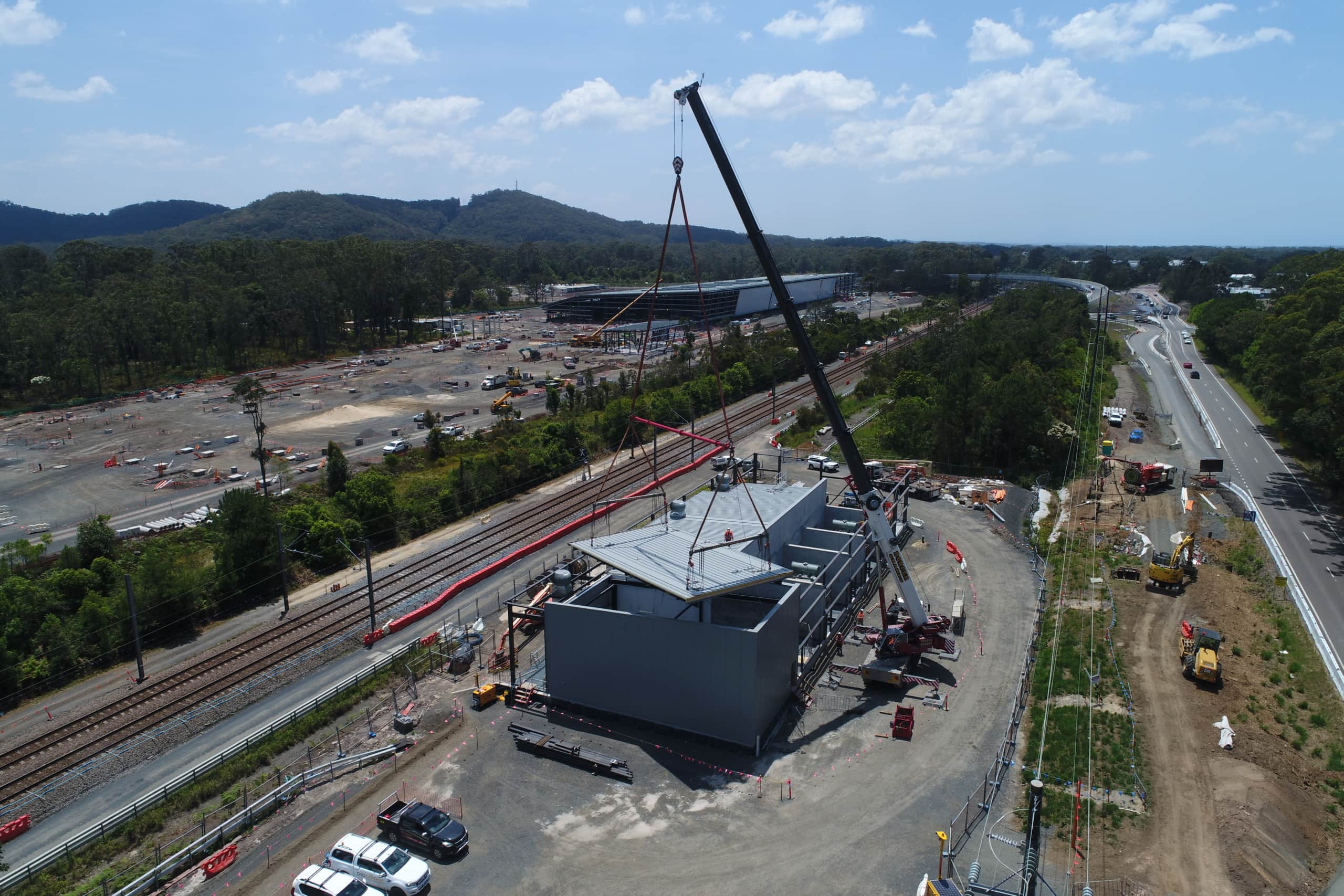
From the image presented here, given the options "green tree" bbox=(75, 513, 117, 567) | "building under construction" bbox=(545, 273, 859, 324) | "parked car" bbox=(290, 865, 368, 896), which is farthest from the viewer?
"building under construction" bbox=(545, 273, 859, 324)

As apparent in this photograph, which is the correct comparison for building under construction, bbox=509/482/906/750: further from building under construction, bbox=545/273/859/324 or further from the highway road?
building under construction, bbox=545/273/859/324

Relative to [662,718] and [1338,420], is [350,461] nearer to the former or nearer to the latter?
[662,718]

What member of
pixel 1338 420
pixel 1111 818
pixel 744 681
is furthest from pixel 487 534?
pixel 1338 420

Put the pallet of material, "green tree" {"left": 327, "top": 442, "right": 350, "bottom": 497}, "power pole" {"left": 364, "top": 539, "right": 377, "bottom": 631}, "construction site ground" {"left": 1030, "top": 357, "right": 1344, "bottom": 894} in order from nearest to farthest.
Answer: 1. "construction site ground" {"left": 1030, "top": 357, "right": 1344, "bottom": 894}
2. the pallet of material
3. "power pole" {"left": 364, "top": 539, "right": 377, "bottom": 631}
4. "green tree" {"left": 327, "top": 442, "right": 350, "bottom": 497}

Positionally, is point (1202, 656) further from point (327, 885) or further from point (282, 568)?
point (282, 568)

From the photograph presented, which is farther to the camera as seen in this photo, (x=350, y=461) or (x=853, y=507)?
(x=350, y=461)

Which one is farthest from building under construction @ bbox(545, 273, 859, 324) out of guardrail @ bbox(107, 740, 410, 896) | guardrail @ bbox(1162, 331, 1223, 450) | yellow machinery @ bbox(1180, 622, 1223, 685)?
guardrail @ bbox(107, 740, 410, 896)
